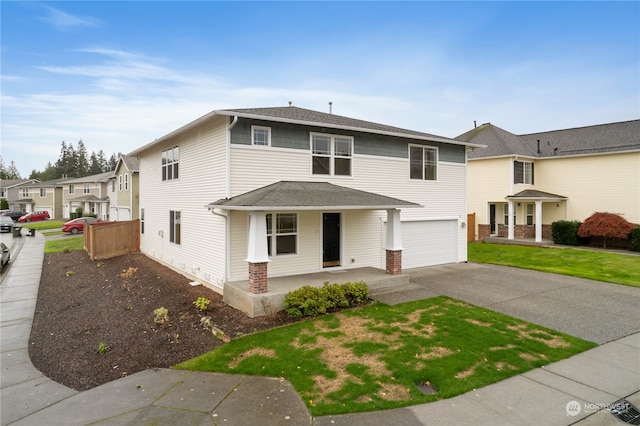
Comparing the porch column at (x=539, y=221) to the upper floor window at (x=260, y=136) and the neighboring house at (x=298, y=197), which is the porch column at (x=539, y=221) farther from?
the upper floor window at (x=260, y=136)

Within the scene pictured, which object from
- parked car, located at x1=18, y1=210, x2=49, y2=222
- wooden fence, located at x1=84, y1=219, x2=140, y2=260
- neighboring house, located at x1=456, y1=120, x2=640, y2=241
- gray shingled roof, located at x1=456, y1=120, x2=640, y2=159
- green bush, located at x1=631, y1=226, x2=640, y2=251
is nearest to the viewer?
wooden fence, located at x1=84, y1=219, x2=140, y2=260

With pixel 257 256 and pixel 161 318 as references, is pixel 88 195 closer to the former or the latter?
pixel 161 318

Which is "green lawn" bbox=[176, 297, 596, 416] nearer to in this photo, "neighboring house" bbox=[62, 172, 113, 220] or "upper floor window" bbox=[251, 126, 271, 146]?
"upper floor window" bbox=[251, 126, 271, 146]

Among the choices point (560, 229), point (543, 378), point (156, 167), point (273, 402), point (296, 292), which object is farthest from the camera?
point (560, 229)

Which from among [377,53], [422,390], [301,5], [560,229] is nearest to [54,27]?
[301,5]

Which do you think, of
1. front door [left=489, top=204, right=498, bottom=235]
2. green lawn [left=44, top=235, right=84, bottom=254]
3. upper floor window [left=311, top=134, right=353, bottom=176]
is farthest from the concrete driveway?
green lawn [left=44, top=235, right=84, bottom=254]

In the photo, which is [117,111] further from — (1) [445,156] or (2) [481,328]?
(2) [481,328]

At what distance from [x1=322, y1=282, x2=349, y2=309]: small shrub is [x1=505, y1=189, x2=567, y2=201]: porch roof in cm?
1978

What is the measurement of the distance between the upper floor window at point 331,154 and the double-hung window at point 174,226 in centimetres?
640

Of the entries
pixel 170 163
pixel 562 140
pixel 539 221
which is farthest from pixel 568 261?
pixel 170 163

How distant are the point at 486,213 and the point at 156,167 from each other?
22769mm

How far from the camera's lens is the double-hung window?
14.4 m

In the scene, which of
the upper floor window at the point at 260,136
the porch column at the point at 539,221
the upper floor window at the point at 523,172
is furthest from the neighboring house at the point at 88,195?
the porch column at the point at 539,221

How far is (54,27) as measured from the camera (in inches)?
544
